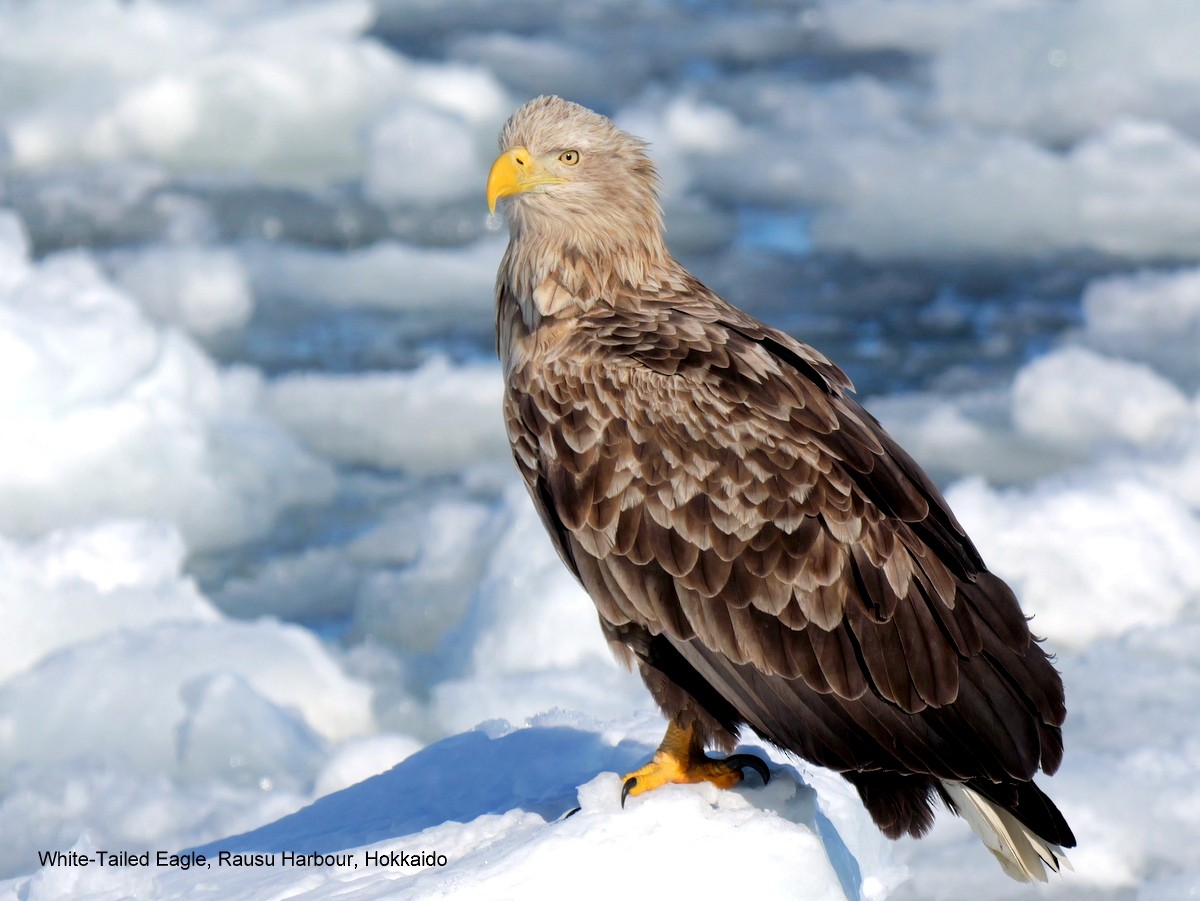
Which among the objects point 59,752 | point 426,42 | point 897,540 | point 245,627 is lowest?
point 59,752

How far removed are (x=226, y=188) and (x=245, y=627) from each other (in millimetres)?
13823

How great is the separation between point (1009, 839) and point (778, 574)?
1.26m

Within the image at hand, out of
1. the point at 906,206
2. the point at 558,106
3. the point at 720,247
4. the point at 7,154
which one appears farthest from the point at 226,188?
the point at 558,106

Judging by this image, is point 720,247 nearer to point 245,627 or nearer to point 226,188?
point 226,188

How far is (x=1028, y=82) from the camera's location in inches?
1158

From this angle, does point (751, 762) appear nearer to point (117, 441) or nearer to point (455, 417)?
point (117, 441)

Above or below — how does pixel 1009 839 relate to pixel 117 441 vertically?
below

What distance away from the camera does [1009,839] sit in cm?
553

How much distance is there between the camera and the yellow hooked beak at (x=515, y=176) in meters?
6.38

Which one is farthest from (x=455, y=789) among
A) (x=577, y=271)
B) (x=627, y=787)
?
(x=577, y=271)

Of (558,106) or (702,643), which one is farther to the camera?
(558,106)

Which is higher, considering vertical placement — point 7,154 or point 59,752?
point 7,154

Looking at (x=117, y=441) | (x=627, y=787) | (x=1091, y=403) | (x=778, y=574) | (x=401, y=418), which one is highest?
(x=1091, y=403)

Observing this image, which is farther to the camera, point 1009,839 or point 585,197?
point 585,197
